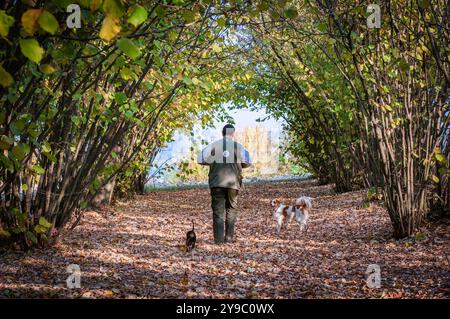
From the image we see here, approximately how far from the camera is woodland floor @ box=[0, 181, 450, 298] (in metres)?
5.27

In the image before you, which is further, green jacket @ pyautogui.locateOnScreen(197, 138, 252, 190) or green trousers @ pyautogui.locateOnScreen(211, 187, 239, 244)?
green trousers @ pyautogui.locateOnScreen(211, 187, 239, 244)

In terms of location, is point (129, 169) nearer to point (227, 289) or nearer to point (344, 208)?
point (344, 208)

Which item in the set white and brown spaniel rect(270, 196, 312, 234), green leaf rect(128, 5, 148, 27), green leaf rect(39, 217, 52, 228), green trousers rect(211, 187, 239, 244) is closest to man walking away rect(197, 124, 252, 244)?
green trousers rect(211, 187, 239, 244)

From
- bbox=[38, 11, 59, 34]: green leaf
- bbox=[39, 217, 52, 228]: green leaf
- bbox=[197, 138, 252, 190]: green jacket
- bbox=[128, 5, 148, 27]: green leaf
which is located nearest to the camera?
bbox=[38, 11, 59, 34]: green leaf

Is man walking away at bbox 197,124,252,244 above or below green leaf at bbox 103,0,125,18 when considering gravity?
below

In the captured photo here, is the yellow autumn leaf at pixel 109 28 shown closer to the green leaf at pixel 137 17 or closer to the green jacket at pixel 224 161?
the green leaf at pixel 137 17

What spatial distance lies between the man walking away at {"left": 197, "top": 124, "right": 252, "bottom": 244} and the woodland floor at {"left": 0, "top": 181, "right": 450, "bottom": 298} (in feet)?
1.49

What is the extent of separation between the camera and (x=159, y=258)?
7145mm

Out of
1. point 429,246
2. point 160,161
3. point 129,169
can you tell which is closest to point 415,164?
point 429,246

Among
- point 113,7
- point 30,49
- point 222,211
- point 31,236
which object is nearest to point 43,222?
point 31,236

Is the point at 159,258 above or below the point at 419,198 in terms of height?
below

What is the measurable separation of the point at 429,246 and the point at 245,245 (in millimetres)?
2651

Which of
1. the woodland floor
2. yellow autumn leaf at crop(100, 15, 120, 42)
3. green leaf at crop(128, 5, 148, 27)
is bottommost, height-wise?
the woodland floor

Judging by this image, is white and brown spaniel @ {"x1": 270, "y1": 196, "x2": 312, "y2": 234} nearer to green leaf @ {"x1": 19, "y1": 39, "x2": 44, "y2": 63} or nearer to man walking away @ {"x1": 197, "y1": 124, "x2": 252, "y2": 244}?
man walking away @ {"x1": 197, "y1": 124, "x2": 252, "y2": 244}
